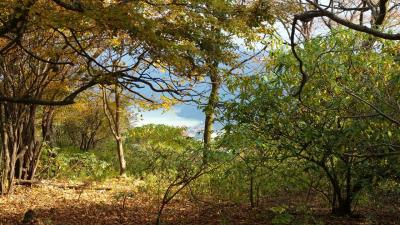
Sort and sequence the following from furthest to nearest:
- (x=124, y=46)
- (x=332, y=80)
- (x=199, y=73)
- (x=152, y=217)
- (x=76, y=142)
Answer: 1. (x=76, y=142)
2. (x=124, y=46)
3. (x=199, y=73)
4. (x=152, y=217)
5. (x=332, y=80)

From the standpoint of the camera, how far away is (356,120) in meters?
6.06

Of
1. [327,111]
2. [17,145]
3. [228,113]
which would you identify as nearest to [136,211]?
[228,113]

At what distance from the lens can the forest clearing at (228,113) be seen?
19.5ft

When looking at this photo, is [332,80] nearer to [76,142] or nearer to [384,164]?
[384,164]

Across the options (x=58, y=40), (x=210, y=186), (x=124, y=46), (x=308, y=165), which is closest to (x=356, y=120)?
(x=308, y=165)

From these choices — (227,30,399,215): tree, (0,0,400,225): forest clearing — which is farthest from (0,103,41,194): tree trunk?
(227,30,399,215): tree

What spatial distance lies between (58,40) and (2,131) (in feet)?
8.89

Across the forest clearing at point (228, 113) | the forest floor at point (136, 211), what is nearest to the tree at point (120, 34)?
the forest clearing at point (228, 113)

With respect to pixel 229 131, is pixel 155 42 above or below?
above

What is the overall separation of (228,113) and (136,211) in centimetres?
339

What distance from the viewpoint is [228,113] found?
7.16 m

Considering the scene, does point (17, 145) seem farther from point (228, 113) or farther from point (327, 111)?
point (327, 111)

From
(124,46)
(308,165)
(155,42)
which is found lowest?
(308,165)

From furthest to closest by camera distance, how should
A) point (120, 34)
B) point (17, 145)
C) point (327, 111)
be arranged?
point (17, 145) < point (120, 34) < point (327, 111)
